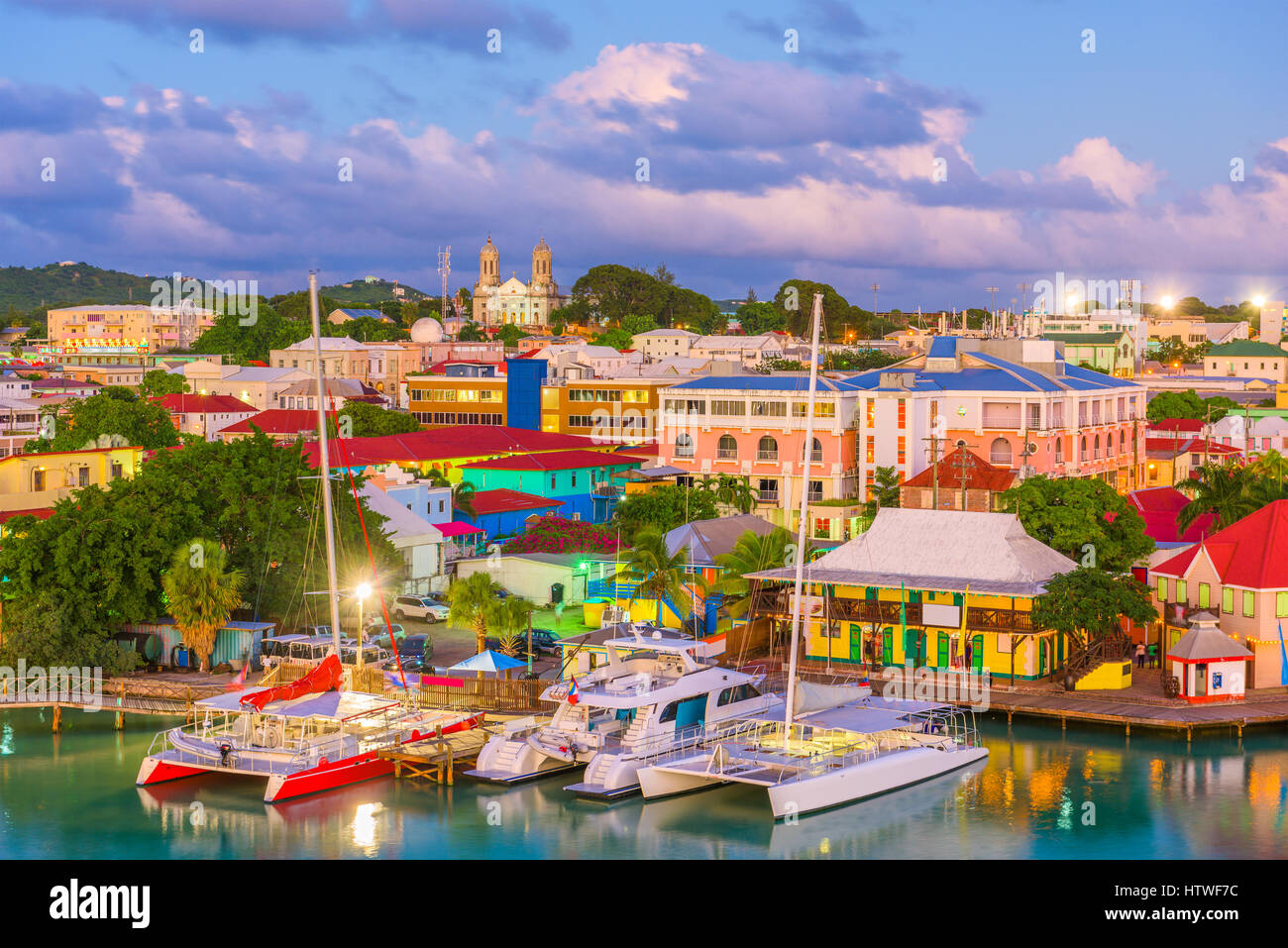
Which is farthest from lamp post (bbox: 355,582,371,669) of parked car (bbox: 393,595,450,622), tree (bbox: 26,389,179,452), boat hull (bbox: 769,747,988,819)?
tree (bbox: 26,389,179,452)

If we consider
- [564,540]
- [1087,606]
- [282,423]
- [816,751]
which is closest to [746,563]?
[1087,606]

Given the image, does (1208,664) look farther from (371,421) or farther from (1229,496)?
(371,421)

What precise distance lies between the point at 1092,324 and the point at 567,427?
312 feet

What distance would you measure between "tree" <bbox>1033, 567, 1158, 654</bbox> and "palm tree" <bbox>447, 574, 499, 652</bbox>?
14946 mm

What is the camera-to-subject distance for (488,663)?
1623 inches

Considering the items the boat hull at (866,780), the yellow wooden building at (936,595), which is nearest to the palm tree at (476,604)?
the yellow wooden building at (936,595)

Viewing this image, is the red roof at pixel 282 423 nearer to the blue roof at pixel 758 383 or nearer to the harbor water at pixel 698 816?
the blue roof at pixel 758 383

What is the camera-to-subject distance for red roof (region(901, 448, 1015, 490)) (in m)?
57.7

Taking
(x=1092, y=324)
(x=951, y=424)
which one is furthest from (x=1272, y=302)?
(x=951, y=424)

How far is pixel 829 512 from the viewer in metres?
69.1

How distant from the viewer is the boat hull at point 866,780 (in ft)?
109

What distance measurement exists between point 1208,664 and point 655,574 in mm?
15927
